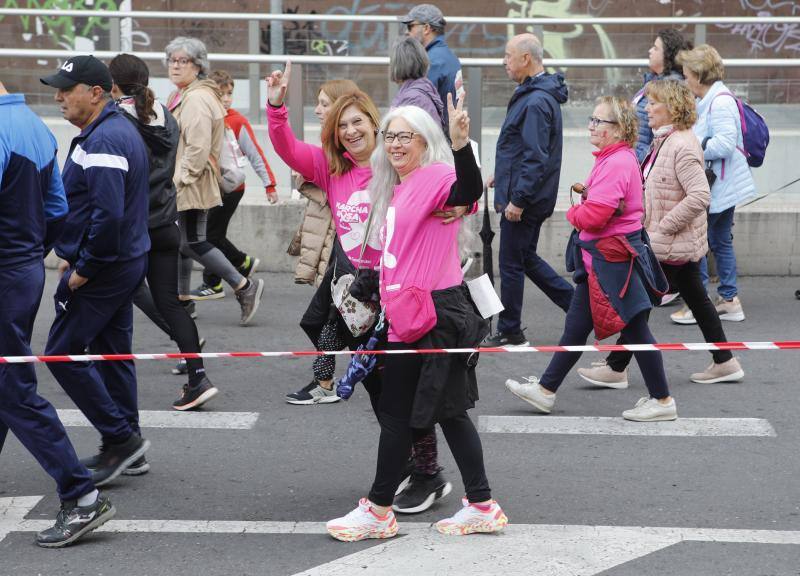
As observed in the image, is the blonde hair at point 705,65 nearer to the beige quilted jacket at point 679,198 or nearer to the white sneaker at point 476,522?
the beige quilted jacket at point 679,198

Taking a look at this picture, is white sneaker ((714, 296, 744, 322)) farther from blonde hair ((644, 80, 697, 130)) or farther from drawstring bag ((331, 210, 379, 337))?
drawstring bag ((331, 210, 379, 337))

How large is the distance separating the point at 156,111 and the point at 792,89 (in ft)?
18.7

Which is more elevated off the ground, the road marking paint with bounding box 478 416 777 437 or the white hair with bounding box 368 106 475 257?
the white hair with bounding box 368 106 475 257

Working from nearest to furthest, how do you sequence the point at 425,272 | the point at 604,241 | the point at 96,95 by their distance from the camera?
the point at 425,272
the point at 96,95
the point at 604,241

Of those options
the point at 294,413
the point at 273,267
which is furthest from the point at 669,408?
the point at 273,267

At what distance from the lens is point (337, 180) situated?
17.7ft

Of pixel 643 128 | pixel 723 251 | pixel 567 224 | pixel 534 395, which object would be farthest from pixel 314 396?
pixel 567 224

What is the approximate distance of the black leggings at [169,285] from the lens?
6.14 metres

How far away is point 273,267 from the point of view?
9.73 meters

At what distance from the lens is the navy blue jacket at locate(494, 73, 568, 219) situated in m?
7.25

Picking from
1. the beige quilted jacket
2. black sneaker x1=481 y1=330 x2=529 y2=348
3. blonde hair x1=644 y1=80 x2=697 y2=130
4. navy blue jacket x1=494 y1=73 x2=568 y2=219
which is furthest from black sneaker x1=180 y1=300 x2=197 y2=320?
blonde hair x1=644 y1=80 x2=697 y2=130

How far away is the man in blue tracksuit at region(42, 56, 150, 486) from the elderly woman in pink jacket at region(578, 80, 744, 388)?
2.69 metres

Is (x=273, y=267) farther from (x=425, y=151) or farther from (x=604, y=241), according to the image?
(x=425, y=151)

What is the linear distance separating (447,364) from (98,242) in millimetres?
1501
